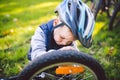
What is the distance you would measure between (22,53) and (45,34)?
56.4 inches

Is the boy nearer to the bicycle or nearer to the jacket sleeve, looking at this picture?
the jacket sleeve

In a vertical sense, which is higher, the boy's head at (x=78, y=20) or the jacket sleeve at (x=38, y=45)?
the boy's head at (x=78, y=20)

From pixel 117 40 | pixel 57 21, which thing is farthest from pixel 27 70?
pixel 117 40

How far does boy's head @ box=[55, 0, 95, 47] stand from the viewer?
1877 millimetres

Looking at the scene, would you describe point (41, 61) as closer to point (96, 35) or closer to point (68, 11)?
point (68, 11)

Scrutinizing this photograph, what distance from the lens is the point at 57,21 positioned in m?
2.18

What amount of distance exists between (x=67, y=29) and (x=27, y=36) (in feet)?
7.39

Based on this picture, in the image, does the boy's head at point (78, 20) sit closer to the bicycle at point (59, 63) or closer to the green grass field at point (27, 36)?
the bicycle at point (59, 63)

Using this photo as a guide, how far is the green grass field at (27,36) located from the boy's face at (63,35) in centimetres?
116

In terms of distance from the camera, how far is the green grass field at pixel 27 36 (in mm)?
3301

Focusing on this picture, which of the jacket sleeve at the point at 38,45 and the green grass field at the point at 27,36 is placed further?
the green grass field at the point at 27,36

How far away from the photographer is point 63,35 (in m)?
2.04

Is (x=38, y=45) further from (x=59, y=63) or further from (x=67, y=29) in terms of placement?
(x=59, y=63)

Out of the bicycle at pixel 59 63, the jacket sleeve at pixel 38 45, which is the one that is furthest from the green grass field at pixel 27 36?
the bicycle at pixel 59 63
